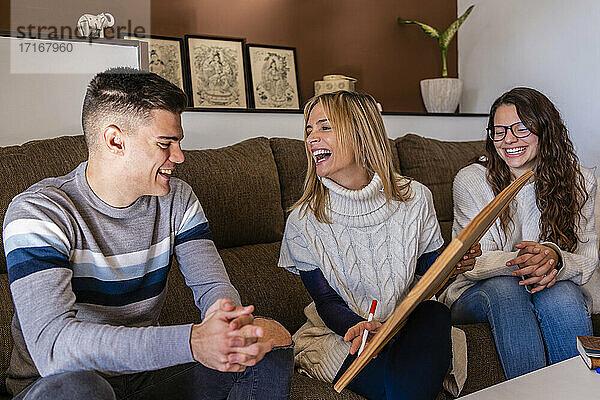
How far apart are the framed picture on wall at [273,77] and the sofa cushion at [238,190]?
30.2 inches

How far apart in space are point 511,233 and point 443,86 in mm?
1541

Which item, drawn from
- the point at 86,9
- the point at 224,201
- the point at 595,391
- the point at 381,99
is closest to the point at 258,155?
the point at 224,201

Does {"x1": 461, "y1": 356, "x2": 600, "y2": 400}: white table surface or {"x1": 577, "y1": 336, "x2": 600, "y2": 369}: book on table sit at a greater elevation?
{"x1": 577, "y1": 336, "x2": 600, "y2": 369}: book on table

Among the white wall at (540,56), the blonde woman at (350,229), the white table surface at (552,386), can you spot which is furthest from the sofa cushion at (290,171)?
the white wall at (540,56)

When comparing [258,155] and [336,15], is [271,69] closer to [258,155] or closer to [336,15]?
[336,15]

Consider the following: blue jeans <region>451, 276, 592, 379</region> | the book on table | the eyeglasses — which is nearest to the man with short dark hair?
the book on table

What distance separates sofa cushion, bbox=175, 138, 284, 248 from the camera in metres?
2.13

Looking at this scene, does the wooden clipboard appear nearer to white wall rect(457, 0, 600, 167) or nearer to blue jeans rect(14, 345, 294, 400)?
blue jeans rect(14, 345, 294, 400)

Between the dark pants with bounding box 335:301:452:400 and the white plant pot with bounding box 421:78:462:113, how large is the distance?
2.08 m

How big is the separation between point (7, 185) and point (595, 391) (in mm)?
1410

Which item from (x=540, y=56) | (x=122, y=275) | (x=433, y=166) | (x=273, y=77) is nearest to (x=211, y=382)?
(x=122, y=275)

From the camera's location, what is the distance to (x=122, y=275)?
1468 mm

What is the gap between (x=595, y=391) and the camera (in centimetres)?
143

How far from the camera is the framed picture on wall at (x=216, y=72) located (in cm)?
294
